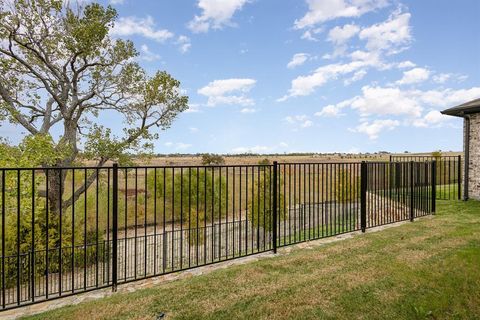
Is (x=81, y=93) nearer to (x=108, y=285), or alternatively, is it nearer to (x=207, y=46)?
(x=207, y=46)

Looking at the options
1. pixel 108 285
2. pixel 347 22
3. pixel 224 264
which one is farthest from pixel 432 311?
pixel 347 22

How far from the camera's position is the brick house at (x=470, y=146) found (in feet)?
37.7

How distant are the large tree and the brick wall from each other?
12.0 meters

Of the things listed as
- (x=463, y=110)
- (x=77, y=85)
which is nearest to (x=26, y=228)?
(x=77, y=85)

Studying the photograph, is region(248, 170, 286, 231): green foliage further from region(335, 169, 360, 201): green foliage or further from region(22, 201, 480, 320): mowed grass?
region(335, 169, 360, 201): green foliage

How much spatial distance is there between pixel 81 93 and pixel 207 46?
6.03 m

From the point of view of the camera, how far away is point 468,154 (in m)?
11.9

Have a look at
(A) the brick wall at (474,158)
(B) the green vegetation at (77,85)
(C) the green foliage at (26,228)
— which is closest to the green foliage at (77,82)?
(B) the green vegetation at (77,85)

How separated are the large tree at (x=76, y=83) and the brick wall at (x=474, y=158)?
473 inches

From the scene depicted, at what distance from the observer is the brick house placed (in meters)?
11.5

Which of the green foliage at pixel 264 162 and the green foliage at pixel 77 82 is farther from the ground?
the green foliage at pixel 77 82

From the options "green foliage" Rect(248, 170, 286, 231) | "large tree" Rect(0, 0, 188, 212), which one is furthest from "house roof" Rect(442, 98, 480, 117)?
"large tree" Rect(0, 0, 188, 212)

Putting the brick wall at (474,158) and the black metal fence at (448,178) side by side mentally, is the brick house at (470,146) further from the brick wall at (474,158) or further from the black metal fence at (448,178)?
the black metal fence at (448,178)

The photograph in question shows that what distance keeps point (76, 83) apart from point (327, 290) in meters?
13.7
